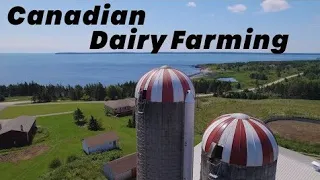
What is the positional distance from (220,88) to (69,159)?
202ft

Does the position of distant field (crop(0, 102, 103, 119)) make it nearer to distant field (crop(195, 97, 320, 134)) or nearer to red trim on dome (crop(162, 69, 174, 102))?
distant field (crop(195, 97, 320, 134))

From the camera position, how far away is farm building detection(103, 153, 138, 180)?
28.4 m

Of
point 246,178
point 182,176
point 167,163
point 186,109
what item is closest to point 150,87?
point 186,109

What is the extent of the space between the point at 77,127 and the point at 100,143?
14.3m

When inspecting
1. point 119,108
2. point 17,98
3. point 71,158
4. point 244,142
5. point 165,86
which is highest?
point 165,86

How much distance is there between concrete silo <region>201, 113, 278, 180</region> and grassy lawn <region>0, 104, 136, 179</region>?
79.5 ft

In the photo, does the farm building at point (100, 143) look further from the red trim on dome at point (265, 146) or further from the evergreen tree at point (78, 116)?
the red trim on dome at point (265, 146)

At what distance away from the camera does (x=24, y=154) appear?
127ft

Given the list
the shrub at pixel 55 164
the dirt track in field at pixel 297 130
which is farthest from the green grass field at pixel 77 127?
the dirt track in field at pixel 297 130

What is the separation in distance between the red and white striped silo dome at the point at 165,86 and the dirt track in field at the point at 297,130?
115ft

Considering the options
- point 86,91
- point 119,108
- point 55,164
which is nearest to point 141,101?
point 55,164

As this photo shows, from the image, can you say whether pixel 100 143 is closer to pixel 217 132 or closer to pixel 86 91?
pixel 217 132

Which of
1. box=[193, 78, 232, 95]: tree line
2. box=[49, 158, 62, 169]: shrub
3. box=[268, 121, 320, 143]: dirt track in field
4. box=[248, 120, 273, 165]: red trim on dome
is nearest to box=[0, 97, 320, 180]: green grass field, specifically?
box=[49, 158, 62, 169]: shrub

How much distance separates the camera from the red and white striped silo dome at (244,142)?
1263cm
